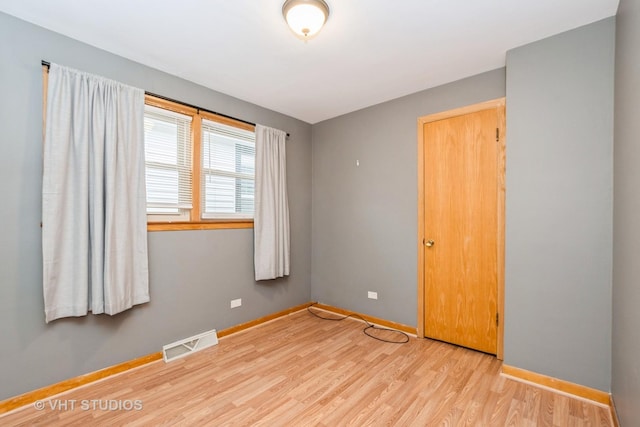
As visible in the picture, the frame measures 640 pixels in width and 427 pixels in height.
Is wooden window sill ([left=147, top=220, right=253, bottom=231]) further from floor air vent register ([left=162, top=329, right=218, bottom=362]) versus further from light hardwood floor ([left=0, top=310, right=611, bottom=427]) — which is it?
light hardwood floor ([left=0, top=310, right=611, bottom=427])

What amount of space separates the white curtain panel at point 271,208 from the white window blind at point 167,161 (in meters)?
0.79

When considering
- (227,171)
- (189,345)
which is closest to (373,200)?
(227,171)

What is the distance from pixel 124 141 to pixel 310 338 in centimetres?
253

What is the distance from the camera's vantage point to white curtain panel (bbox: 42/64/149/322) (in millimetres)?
2066

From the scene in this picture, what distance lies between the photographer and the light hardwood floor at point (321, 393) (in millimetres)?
1870

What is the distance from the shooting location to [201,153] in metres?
3.00

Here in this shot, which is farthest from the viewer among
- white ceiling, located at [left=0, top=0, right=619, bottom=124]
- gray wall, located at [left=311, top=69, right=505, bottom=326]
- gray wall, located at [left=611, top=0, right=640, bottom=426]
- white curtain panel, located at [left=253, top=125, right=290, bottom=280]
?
white curtain panel, located at [left=253, top=125, right=290, bottom=280]

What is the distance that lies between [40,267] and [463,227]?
345 centimetres

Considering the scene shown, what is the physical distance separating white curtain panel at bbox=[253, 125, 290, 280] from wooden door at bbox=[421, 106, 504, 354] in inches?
65.5

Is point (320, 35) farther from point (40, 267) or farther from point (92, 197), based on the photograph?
point (40, 267)

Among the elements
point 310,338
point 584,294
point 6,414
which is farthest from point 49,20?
point 584,294

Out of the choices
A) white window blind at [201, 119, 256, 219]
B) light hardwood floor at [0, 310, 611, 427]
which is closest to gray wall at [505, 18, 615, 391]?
light hardwood floor at [0, 310, 611, 427]

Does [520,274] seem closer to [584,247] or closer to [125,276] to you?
[584,247]

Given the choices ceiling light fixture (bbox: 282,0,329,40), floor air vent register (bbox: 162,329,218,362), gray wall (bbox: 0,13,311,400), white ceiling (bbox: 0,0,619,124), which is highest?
white ceiling (bbox: 0,0,619,124)
